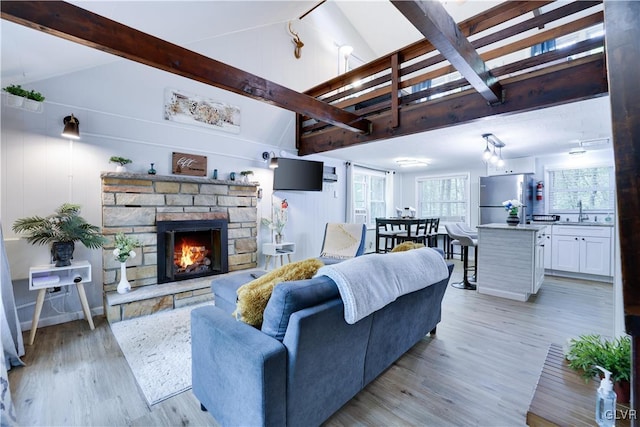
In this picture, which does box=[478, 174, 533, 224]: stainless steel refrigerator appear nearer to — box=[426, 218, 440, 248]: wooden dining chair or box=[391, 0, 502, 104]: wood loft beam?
box=[426, 218, 440, 248]: wooden dining chair

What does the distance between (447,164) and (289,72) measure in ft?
12.7

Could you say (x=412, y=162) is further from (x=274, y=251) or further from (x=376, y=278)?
(x=376, y=278)

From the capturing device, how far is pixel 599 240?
439 centimetres

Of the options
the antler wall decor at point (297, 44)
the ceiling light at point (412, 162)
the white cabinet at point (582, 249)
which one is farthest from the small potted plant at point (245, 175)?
the white cabinet at point (582, 249)

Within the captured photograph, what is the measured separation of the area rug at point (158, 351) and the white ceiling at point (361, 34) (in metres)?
2.47

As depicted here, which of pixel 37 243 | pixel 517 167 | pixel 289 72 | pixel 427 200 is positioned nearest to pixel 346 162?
pixel 289 72

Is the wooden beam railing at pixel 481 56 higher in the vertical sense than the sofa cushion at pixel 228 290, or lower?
higher

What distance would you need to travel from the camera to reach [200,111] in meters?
3.83

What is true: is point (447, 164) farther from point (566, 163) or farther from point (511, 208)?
point (511, 208)

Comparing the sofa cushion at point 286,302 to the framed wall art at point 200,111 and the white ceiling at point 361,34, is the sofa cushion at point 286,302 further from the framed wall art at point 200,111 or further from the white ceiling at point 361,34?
the framed wall art at point 200,111

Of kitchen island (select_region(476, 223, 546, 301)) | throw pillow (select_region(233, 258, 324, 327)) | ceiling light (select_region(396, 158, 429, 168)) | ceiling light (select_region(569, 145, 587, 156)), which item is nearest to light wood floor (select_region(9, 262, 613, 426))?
kitchen island (select_region(476, 223, 546, 301))

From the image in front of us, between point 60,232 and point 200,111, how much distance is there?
82.7 inches

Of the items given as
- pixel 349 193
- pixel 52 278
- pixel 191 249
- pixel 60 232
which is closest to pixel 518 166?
pixel 349 193

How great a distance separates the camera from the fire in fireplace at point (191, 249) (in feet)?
11.7
